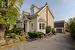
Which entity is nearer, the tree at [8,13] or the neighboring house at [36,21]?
the tree at [8,13]

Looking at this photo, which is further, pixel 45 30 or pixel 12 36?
pixel 45 30

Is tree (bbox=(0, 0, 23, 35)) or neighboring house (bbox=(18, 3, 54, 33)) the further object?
neighboring house (bbox=(18, 3, 54, 33))

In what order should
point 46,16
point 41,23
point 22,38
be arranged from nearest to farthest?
point 22,38, point 41,23, point 46,16

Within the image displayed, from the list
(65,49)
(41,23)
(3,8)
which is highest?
(3,8)

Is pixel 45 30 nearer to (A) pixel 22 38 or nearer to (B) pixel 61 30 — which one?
(A) pixel 22 38

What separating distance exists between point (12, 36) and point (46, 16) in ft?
54.4

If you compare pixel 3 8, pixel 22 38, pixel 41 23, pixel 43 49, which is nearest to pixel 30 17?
pixel 41 23

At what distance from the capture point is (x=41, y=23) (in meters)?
35.7

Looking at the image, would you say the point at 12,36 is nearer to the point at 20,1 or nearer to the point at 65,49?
the point at 20,1

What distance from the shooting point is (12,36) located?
24.1 m

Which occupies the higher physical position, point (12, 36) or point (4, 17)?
point (4, 17)

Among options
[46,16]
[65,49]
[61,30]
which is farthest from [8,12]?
[61,30]

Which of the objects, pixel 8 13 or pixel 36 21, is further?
pixel 36 21

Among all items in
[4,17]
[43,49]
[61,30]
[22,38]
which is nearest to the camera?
[43,49]
